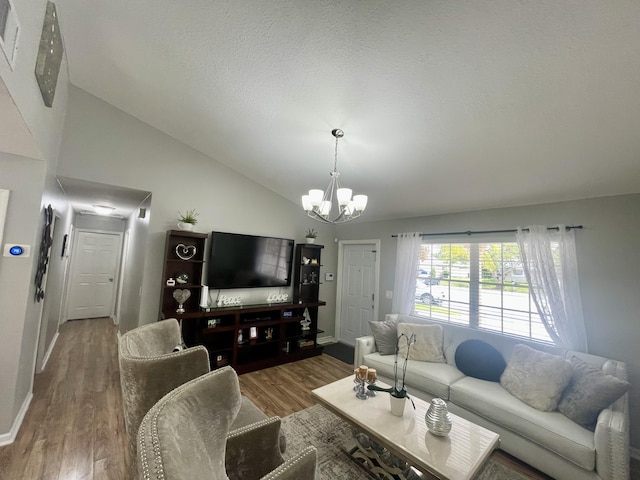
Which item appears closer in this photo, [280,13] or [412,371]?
[280,13]

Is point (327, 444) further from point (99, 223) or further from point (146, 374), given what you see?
point (99, 223)

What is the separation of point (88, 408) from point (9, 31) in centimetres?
306

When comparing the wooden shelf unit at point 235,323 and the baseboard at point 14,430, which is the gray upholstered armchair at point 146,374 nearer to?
the baseboard at point 14,430

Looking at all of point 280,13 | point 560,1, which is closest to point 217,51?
point 280,13

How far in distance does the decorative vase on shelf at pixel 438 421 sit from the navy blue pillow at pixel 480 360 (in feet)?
4.10

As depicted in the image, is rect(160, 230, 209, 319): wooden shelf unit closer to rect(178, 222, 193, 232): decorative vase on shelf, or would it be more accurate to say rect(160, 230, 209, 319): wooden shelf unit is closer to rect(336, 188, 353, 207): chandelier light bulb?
rect(178, 222, 193, 232): decorative vase on shelf

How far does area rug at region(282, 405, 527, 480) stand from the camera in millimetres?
1876

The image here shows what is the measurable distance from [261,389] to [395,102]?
328 cm

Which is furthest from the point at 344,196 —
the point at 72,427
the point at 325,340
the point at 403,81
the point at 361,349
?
the point at 325,340

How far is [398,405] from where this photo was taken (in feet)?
6.07

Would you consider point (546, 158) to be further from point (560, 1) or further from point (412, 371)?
point (412, 371)

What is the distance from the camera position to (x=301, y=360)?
3949mm

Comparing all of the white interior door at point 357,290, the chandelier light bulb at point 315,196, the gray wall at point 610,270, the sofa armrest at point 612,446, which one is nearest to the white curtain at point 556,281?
the gray wall at point 610,270

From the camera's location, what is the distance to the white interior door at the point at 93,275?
221 inches
